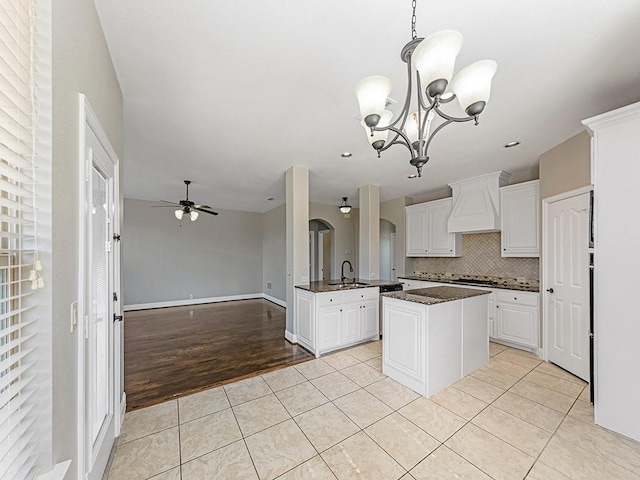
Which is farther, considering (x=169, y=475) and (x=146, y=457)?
(x=146, y=457)

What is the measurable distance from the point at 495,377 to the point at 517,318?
1.28 meters

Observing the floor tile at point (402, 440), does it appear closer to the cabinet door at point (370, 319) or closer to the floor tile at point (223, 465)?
the floor tile at point (223, 465)

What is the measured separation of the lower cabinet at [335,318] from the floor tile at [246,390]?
35.8 inches

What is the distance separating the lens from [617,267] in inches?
78.2

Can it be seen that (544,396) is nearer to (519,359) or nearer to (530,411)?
(530,411)

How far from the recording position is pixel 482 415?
220cm

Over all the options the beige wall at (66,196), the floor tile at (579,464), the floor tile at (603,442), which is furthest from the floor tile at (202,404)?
the floor tile at (603,442)

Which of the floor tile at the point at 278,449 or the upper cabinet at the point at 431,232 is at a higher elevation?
the upper cabinet at the point at 431,232

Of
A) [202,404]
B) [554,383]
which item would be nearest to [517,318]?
[554,383]

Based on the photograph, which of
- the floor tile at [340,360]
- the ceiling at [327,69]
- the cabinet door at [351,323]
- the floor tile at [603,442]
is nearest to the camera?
the ceiling at [327,69]

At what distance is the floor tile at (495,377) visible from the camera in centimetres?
271

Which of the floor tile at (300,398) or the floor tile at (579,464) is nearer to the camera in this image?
the floor tile at (579,464)

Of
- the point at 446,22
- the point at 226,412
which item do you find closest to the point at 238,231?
the point at 226,412

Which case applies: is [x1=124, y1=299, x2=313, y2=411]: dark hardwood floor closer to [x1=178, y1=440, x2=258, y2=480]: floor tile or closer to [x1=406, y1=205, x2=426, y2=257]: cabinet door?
[x1=178, y1=440, x2=258, y2=480]: floor tile
